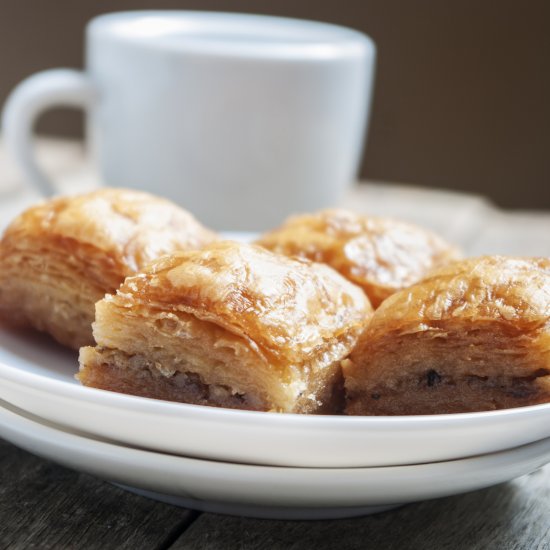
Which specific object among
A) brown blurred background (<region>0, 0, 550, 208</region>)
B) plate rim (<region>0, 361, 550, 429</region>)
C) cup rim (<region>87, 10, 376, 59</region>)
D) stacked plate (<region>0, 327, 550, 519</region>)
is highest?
cup rim (<region>87, 10, 376, 59</region>)

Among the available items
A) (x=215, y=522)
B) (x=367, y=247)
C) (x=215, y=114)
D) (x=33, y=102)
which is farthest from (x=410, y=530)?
(x=33, y=102)

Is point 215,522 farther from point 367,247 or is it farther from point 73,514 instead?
point 367,247

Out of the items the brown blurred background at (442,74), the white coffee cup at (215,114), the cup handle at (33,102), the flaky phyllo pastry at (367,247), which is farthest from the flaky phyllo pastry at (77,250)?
the brown blurred background at (442,74)

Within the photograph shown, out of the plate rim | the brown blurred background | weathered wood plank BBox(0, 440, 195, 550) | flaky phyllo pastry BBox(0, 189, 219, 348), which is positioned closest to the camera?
the plate rim

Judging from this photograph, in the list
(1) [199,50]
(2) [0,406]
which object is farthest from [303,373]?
(1) [199,50]

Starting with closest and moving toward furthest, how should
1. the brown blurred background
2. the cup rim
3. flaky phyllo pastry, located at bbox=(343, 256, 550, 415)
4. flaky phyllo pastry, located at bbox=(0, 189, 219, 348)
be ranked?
flaky phyllo pastry, located at bbox=(343, 256, 550, 415), flaky phyllo pastry, located at bbox=(0, 189, 219, 348), the cup rim, the brown blurred background

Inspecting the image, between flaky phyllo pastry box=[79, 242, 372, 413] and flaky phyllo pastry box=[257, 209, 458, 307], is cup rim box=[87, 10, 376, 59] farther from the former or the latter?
flaky phyllo pastry box=[79, 242, 372, 413]

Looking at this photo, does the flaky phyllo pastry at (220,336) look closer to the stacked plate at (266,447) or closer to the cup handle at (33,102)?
the stacked plate at (266,447)

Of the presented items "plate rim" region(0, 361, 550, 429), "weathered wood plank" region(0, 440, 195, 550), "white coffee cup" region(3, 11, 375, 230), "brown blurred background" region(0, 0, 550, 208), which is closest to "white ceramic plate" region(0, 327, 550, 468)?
"plate rim" region(0, 361, 550, 429)
